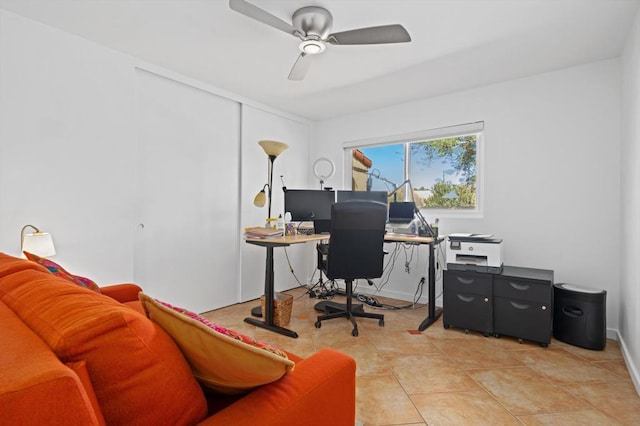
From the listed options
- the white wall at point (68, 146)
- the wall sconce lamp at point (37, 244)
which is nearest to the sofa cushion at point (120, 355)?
the wall sconce lamp at point (37, 244)

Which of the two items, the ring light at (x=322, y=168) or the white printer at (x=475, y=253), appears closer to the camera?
the white printer at (x=475, y=253)

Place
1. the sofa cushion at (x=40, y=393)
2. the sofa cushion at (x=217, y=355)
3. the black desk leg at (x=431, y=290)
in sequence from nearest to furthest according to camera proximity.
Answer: the sofa cushion at (x=40, y=393) → the sofa cushion at (x=217, y=355) → the black desk leg at (x=431, y=290)

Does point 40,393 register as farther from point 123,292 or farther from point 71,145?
point 71,145

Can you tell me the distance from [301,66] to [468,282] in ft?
A: 7.48

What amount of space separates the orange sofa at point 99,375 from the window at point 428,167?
3031 mm

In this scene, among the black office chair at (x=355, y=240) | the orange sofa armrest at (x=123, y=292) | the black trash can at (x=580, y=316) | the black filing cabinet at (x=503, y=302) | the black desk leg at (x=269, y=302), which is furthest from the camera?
the black desk leg at (x=269, y=302)

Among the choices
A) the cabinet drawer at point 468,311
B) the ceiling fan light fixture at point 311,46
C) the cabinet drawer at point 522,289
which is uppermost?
the ceiling fan light fixture at point 311,46

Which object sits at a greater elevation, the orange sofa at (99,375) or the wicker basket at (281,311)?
the orange sofa at (99,375)

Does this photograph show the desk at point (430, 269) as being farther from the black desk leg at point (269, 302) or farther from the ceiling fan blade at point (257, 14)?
the ceiling fan blade at point (257, 14)

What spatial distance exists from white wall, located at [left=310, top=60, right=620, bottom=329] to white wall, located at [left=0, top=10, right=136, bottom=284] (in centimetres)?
321

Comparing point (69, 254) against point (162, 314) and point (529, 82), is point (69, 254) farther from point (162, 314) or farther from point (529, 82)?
point (529, 82)

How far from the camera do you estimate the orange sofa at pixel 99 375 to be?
1.57ft

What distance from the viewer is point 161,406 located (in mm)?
673

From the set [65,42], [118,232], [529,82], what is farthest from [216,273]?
[529,82]
